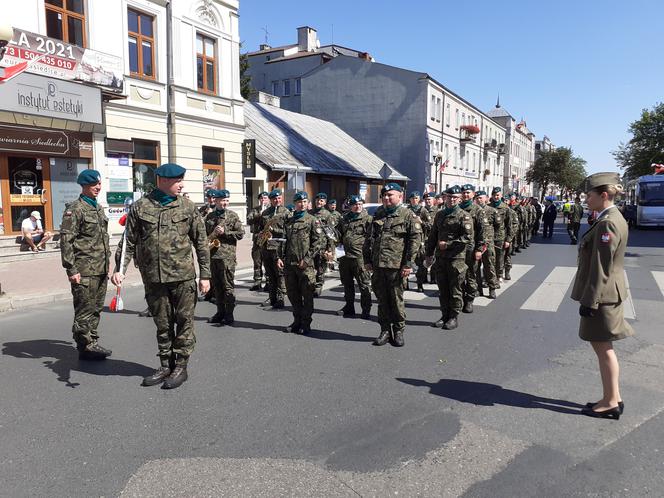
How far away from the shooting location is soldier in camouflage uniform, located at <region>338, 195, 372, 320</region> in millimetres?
7363

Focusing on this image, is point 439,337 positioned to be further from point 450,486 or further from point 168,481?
point 168,481

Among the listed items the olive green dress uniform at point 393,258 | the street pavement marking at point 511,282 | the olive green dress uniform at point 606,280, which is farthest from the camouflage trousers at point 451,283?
the olive green dress uniform at point 606,280

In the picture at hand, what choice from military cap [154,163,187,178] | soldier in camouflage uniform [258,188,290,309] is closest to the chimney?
soldier in camouflage uniform [258,188,290,309]

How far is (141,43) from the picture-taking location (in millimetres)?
15688

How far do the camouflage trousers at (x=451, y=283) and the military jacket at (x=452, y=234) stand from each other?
0.10 meters

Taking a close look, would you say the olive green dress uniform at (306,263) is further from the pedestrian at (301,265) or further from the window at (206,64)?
the window at (206,64)

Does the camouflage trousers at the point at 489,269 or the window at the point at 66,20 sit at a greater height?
the window at the point at 66,20

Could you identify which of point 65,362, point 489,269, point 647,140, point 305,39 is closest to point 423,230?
point 489,269

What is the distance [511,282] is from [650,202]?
20.9 metres

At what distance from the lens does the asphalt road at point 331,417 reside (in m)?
2.99

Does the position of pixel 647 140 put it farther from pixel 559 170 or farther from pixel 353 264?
Result: pixel 353 264

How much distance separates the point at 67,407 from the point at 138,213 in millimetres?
1723

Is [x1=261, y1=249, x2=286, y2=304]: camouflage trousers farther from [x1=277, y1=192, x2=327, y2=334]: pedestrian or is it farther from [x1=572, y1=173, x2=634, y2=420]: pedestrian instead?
[x1=572, y1=173, x2=634, y2=420]: pedestrian

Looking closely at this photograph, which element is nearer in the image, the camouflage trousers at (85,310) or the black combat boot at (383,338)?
the camouflage trousers at (85,310)
